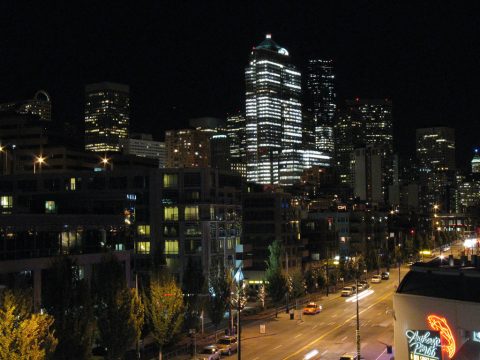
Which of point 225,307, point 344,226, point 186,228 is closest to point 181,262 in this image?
point 186,228

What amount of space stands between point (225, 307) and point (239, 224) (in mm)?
37883

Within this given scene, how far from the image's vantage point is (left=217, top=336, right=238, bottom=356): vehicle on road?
211 feet

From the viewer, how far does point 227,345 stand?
6594 cm

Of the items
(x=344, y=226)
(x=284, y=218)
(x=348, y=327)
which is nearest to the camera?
(x=348, y=327)

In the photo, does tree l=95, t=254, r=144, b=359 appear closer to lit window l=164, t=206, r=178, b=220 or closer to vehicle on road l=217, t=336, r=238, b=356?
vehicle on road l=217, t=336, r=238, b=356

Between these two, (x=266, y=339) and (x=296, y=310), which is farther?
(x=296, y=310)

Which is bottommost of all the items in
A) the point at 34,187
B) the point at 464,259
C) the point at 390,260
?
the point at 390,260

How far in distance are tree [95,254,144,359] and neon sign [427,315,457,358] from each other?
87.1 feet

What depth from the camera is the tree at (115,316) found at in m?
53.4

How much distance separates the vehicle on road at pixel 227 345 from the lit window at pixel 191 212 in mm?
37616

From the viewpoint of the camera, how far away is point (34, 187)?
372 ft

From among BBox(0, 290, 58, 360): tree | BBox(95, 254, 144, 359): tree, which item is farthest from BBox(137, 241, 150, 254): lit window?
BBox(0, 290, 58, 360): tree

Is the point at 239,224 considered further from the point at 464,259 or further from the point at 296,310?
the point at 464,259

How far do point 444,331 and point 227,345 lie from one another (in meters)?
34.5
